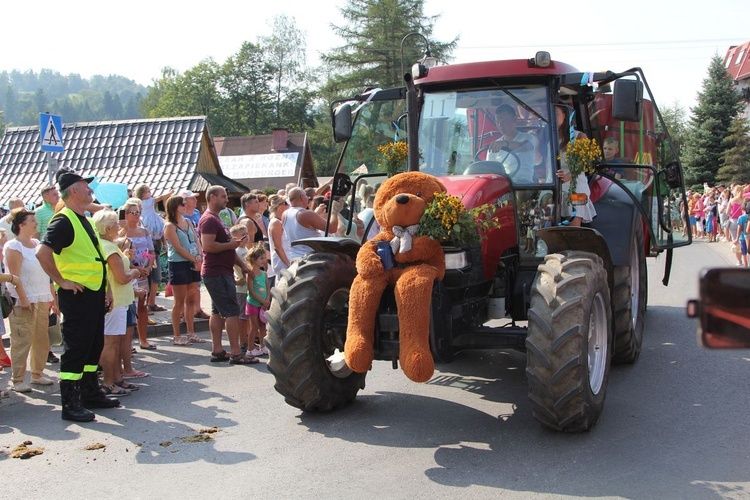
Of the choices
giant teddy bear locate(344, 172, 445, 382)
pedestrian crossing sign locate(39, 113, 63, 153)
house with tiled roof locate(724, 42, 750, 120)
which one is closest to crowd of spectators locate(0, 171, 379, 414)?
pedestrian crossing sign locate(39, 113, 63, 153)

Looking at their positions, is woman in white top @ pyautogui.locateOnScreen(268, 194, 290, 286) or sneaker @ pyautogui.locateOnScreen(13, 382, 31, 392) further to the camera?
woman in white top @ pyautogui.locateOnScreen(268, 194, 290, 286)

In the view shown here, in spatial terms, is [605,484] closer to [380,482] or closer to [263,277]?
[380,482]

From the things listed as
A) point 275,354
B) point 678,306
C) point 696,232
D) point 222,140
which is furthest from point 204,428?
point 222,140

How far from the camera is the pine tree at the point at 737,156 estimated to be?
4338cm

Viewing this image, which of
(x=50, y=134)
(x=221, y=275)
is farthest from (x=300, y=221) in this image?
(x=50, y=134)

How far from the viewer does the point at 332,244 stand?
6.42 metres

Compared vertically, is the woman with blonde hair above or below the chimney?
below

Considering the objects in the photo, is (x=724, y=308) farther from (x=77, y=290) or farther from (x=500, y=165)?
(x=77, y=290)

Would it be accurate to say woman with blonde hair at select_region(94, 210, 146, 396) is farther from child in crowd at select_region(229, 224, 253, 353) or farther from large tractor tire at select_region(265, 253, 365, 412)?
large tractor tire at select_region(265, 253, 365, 412)

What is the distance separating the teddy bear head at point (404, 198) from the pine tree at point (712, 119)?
43.4 m

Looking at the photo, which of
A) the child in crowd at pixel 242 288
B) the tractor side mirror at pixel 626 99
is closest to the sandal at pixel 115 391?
the child in crowd at pixel 242 288

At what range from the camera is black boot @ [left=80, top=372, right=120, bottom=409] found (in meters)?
6.81

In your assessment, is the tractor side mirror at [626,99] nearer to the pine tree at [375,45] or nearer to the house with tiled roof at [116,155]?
the house with tiled roof at [116,155]

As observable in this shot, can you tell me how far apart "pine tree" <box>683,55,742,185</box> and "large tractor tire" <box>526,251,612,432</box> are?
43.4 meters
